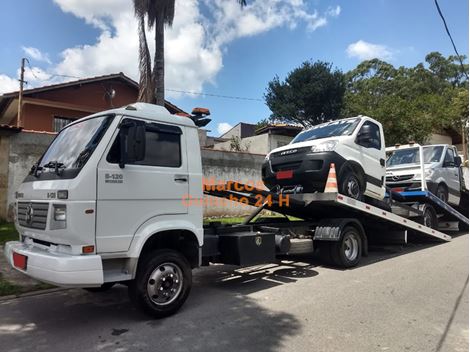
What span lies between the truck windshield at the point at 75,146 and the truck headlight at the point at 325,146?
4.26 m

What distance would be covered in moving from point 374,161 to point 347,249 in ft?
6.59

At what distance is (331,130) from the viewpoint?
28.1 feet

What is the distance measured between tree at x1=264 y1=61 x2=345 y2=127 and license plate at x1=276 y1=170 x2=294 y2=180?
27202 millimetres

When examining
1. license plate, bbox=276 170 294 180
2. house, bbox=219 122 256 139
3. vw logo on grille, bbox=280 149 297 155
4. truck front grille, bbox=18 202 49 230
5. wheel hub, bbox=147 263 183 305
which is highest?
house, bbox=219 122 256 139

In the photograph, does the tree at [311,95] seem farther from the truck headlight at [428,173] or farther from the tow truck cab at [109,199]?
the tow truck cab at [109,199]

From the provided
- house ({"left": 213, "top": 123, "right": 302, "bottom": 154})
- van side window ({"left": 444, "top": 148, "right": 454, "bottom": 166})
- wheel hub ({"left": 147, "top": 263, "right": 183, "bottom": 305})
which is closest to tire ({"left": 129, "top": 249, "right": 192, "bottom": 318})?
wheel hub ({"left": 147, "top": 263, "right": 183, "bottom": 305})

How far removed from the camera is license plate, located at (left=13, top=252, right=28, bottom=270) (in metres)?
4.58

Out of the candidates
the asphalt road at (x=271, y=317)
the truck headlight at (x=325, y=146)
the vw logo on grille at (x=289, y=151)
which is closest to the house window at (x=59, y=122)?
the vw logo on grille at (x=289, y=151)

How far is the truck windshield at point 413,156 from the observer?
1157 centimetres

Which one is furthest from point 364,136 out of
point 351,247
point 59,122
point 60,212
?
point 59,122

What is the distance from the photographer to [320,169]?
7605mm

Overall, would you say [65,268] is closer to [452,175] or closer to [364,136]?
[364,136]

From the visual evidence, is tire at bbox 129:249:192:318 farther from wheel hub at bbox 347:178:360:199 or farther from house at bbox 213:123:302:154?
house at bbox 213:123:302:154

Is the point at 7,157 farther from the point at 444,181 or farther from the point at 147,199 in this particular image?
the point at 444,181
